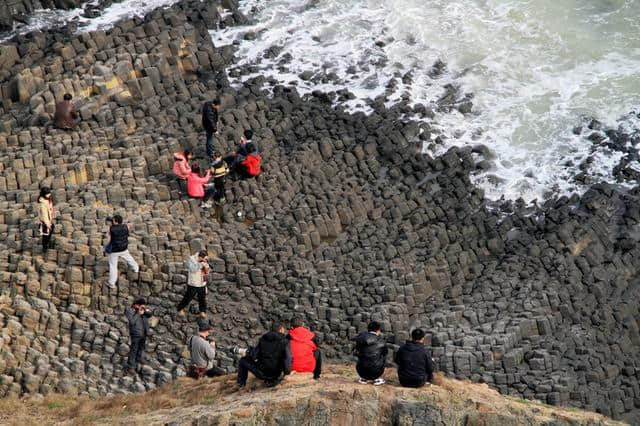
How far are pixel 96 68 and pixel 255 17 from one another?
7.15 metres

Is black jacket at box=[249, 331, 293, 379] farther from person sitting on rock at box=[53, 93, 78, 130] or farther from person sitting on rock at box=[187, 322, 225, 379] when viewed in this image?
person sitting on rock at box=[53, 93, 78, 130]

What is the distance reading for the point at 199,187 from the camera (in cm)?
2669

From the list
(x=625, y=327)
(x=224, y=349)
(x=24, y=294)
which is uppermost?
(x=24, y=294)

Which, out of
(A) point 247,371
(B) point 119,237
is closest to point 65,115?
(B) point 119,237

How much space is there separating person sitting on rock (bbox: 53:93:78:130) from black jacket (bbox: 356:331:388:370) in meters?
12.3

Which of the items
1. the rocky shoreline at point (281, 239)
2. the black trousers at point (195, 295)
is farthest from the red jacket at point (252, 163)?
the black trousers at point (195, 295)

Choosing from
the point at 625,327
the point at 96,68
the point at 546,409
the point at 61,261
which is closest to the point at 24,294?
the point at 61,261

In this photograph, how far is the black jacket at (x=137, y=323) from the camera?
21.6 meters

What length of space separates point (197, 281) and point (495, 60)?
50.3 feet

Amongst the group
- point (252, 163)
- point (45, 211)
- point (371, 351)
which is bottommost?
point (252, 163)

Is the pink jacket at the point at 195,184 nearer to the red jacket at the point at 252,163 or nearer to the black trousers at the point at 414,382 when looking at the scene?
the red jacket at the point at 252,163

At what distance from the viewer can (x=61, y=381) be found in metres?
→ 21.8

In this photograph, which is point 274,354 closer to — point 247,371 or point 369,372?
point 247,371

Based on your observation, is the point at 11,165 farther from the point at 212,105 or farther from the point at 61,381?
the point at 61,381
